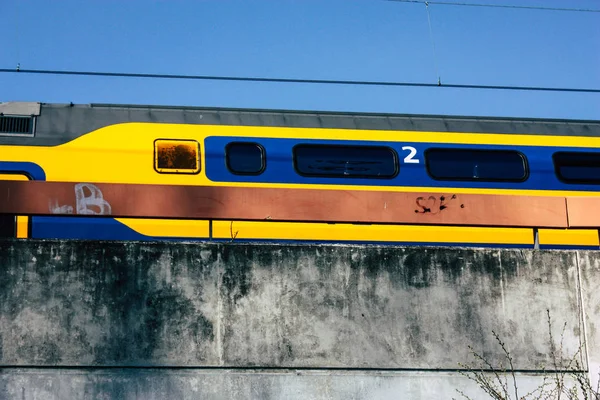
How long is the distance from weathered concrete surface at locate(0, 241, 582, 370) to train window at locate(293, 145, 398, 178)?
4.60m

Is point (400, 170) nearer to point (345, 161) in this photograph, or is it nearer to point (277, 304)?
point (345, 161)

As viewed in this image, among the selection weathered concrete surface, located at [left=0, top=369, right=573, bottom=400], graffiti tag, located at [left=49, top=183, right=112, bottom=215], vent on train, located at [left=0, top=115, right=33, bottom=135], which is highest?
vent on train, located at [left=0, top=115, right=33, bottom=135]

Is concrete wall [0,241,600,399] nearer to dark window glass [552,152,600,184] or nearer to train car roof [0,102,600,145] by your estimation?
train car roof [0,102,600,145]

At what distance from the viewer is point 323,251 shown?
6414mm

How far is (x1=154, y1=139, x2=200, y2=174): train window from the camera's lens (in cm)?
1076

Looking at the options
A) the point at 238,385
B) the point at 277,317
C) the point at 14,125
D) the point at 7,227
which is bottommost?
the point at 238,385

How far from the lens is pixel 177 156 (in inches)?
426

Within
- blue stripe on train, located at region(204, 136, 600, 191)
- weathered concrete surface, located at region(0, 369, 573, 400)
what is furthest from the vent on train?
weathered concrete surface, located at region(0, 369, 573, 400)

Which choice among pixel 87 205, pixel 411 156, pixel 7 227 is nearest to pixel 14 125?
pixel 7 227

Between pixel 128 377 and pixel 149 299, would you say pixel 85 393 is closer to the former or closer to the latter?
pixel 128 377

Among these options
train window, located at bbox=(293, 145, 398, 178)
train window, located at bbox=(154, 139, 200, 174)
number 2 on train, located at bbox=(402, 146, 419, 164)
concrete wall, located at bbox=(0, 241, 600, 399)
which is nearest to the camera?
concrete wall, located at bbox=(0, 241, 600, 399)

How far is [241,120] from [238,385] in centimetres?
567

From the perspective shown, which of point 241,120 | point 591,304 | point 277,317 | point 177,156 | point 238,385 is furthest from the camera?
point 241,120

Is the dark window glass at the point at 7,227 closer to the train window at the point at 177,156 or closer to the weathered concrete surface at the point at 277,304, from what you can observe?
the weathered concrete surface at the point at 277,304
